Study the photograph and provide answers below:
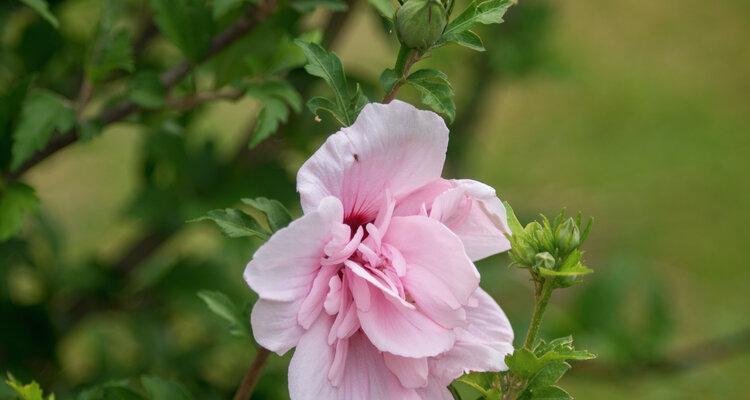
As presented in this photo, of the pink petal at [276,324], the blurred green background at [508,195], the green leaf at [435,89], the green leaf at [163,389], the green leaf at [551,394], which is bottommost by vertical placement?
the blurred green background at [508,195]

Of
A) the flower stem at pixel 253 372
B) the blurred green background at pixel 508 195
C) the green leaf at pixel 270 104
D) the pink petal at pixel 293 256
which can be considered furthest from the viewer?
the blurred green background at pixel 508 195

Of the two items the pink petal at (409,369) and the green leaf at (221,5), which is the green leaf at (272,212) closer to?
the pink petal at (409,369)

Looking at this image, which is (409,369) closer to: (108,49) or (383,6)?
(383,6)

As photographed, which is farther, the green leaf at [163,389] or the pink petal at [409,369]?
the green leaf at [163,389]

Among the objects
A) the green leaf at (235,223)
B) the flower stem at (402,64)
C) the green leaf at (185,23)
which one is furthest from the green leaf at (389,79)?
the green leaf at (185,23)

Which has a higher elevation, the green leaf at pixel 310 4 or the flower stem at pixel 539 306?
the green leaf at pixel 310 4

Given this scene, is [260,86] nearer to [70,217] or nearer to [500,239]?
[500,239]

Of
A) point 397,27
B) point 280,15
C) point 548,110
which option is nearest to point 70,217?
point 548,110

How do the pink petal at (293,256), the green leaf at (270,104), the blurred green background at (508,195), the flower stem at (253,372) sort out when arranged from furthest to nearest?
1. the blurred green background at (508,195)
2. the green leaf at (270,104)
3. the flower stem at (253,372)
4. the pink petal at (293,256)
